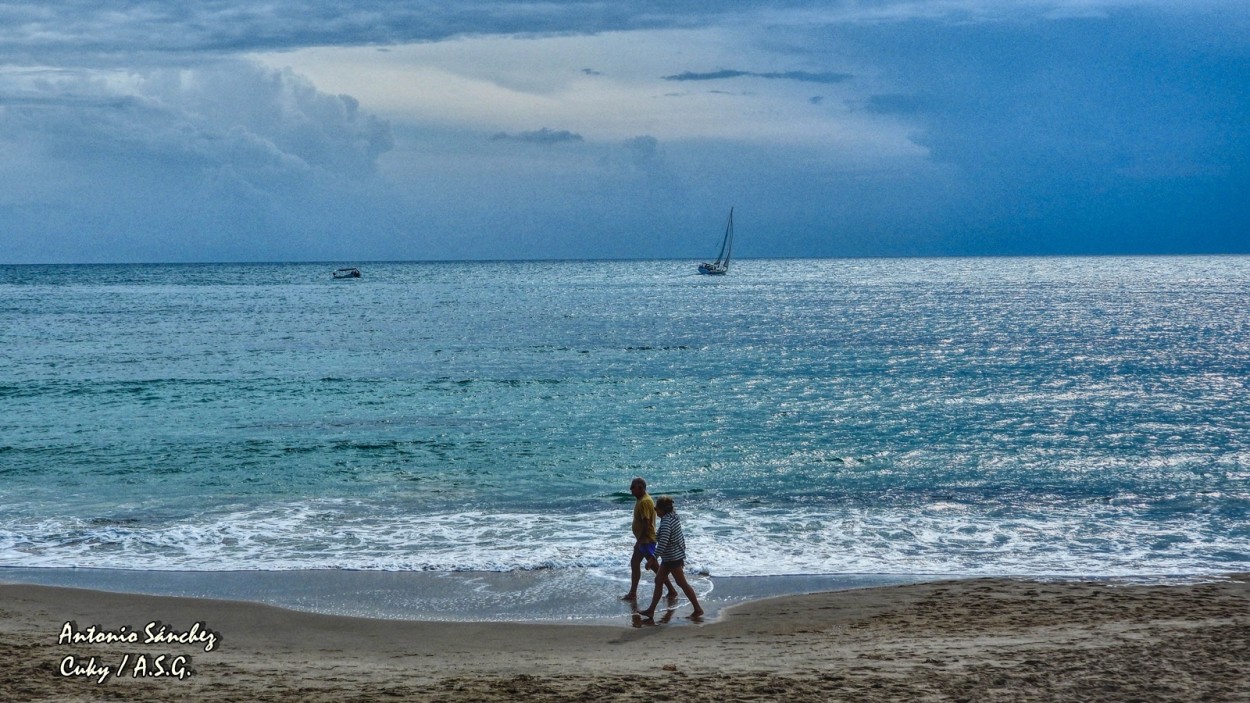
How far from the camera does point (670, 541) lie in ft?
43.3

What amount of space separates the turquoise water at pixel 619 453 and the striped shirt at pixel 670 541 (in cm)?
230

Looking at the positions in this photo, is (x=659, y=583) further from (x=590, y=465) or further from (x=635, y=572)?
(x=590, y=465)

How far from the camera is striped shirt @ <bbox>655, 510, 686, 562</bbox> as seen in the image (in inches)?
519

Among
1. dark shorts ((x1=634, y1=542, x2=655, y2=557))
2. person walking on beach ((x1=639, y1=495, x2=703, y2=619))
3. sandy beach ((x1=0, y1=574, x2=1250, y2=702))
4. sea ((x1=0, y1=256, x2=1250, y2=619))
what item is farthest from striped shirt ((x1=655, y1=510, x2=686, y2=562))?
sea ((x1=0, y1=256, x2=1250, y2=619))

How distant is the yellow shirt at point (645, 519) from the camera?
536 inches

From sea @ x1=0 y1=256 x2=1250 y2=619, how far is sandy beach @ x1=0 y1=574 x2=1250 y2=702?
1.08m

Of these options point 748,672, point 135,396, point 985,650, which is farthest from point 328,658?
point 135,396

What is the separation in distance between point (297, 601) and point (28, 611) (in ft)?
11.2

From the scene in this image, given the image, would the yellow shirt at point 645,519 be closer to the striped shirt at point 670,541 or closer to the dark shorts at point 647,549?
the dark shorts at point 647,549

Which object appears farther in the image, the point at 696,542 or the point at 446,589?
the point at 696,542

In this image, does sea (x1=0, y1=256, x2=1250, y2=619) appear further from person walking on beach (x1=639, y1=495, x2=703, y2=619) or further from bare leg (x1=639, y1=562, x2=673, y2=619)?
person walking on beach (x1=639, y1=495, x2=703, y2=619)

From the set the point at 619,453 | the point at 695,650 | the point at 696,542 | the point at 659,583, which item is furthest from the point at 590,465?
the point at 695,650

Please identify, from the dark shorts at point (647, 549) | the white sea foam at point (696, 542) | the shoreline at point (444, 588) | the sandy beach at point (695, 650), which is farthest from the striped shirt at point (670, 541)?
the white sea foam at point (696, 542)

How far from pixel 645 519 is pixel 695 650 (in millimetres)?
2520
